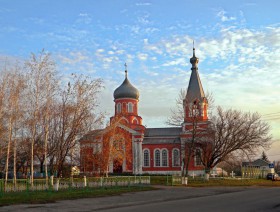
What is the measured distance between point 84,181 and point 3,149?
772 cm

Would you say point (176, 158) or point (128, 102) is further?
point (128, 102)

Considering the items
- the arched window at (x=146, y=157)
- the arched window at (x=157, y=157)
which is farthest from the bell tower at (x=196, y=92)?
the arched window at (x=146, y=157)

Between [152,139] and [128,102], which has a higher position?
[128,102]

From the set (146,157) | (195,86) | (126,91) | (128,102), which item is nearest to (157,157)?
(146,157)

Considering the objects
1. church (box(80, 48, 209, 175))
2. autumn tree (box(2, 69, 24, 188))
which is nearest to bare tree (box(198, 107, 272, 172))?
church (box(80, 48, 209, 175))

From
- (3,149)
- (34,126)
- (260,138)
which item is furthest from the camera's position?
(260,138)

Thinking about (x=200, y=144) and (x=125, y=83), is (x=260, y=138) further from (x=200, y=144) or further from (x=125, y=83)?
(x=125, y=83)

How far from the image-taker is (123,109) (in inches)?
2096

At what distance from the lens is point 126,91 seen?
5375 centimetres

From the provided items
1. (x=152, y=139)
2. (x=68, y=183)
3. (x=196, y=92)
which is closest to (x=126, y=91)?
(x=152, y=139)

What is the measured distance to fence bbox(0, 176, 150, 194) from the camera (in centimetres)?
2083

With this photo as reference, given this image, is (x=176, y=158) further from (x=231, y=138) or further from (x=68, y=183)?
(x=68, y=183)

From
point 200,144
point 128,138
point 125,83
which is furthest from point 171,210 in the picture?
point 125,83

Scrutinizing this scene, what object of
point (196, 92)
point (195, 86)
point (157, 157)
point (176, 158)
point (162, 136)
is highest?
point (195, 86)
